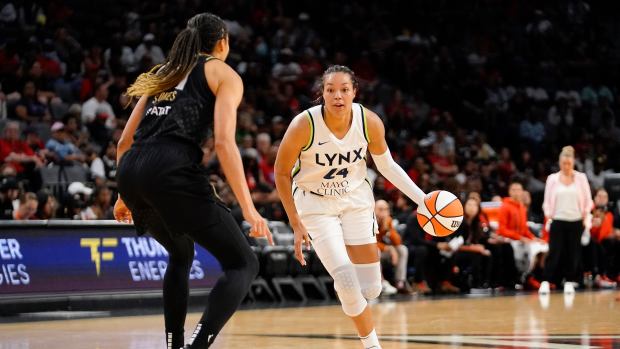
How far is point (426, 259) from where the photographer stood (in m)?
15.8

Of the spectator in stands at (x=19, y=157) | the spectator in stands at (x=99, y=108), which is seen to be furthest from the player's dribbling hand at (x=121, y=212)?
the spectator in stands at (x=99, y=108)

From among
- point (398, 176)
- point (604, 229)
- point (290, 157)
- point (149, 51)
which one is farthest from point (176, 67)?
point (604, 229)

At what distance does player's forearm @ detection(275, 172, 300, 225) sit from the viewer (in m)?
6.80

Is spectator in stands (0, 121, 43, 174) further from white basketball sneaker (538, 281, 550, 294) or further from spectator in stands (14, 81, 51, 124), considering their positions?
white basketball sneaker (538, 281, 550, 294)

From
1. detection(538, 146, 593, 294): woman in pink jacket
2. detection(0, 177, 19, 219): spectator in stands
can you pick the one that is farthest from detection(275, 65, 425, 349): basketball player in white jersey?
detection(538, 146, 593, 294): woman in pink jacket

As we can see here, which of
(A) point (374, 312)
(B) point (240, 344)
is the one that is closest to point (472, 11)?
(A) point (374, 312)

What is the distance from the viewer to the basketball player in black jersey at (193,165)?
5.50 meters

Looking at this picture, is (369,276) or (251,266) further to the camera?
(369,276)

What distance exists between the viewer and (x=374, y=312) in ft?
38.3

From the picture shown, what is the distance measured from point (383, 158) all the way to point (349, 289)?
966 millimetres

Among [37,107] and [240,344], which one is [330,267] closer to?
[240,344]

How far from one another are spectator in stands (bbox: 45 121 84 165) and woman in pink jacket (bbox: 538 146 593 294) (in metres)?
6.56

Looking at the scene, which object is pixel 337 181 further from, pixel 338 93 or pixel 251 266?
pixel 251 266

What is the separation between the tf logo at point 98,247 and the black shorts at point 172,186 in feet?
21.6
